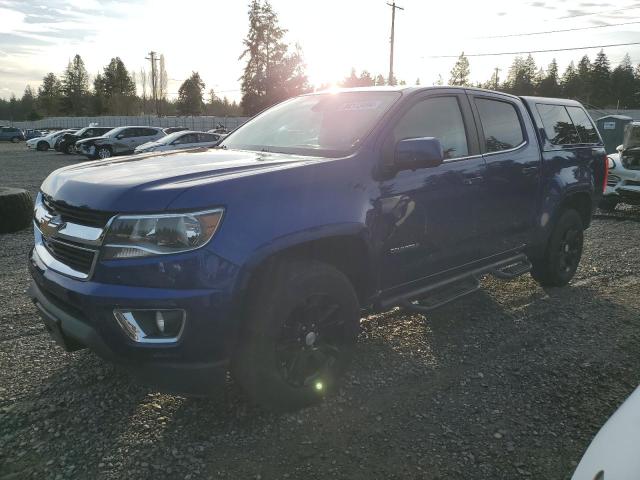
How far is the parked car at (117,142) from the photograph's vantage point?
23188mm

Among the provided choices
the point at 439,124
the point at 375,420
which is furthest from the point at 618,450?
the point at 439,124

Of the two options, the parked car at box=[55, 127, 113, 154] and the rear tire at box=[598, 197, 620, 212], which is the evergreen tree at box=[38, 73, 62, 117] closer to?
the parked car at box=[55, 127, 113, 154]

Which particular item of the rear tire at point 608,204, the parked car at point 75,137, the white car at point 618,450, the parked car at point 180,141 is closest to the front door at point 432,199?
the white car at point 618,450

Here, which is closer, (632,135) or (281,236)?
(281,236)

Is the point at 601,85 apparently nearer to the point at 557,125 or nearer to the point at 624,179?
the point at 624,179

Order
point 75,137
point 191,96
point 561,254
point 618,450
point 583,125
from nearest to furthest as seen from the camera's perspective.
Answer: point 618,450 < point 561,254 < point 583,125 < point 75,137 < point 191,96

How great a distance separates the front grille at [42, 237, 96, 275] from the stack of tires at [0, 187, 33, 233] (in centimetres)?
539

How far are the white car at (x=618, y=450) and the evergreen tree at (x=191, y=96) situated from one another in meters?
81.3

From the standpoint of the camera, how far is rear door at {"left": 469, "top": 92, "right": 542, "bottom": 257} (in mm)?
3979

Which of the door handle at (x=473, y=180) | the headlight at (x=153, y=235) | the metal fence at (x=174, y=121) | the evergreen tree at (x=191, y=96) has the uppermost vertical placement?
the evergreen tree at (x=191, y=96)

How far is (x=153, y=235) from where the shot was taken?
2311 millimetres

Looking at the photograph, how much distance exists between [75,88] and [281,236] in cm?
10401

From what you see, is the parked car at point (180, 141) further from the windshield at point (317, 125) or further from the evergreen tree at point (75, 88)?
the evergreen tree at point (75, 88)

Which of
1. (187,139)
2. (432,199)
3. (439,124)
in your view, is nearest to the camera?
(432,199)
